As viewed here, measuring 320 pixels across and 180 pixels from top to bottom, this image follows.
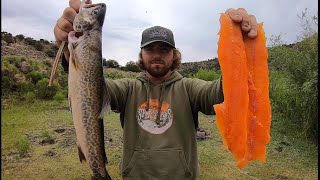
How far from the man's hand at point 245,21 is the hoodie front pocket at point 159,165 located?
1.26 m

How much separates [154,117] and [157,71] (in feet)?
1.36

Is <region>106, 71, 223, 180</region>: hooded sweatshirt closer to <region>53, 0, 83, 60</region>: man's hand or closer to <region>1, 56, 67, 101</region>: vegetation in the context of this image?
<region>53, 0, 83, 60</region>: man's hand

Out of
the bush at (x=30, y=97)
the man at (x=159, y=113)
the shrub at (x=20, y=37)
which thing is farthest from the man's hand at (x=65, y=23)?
the shrub at (x=20, y=37)

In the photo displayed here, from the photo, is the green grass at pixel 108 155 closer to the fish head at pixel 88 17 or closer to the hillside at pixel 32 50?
the fish head at pixel 88 17

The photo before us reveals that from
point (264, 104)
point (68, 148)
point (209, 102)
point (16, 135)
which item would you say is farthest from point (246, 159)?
point (16, 135)

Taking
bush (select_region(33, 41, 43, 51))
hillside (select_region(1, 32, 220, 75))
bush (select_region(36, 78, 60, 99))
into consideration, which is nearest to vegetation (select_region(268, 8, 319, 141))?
bush (select_region(36, 78, 60, 99))

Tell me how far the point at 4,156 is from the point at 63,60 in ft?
18.8

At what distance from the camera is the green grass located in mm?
7590

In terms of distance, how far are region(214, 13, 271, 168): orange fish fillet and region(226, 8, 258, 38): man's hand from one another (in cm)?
4

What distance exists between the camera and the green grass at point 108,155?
24.9 ft

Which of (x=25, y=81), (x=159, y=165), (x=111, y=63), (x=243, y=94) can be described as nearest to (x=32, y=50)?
(x=111, y=63)

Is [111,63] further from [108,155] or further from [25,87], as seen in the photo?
[108,155]

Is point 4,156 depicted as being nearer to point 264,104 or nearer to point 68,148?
point 68,148

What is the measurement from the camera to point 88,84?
9.45 feet
